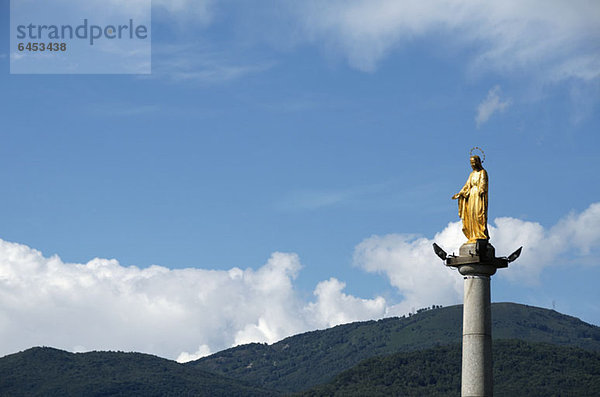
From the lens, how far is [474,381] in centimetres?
2322

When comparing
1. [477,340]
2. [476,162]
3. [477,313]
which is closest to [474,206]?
[476,162]

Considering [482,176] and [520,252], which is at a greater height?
[482,176]

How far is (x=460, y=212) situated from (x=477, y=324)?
275 cm

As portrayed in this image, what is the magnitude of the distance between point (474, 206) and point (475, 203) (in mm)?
78

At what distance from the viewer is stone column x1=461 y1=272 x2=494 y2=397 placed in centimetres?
2323

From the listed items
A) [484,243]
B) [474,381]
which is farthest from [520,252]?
[474,381]

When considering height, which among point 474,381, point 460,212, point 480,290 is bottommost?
point 474,381

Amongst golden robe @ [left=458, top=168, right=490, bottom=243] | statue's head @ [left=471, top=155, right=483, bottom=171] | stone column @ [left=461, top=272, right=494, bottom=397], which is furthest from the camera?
statue's head @ [left=471, top=155, right=483, bottom=171]

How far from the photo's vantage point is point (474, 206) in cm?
2419

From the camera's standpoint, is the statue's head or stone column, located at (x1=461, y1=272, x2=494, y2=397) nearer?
stone column, located at (x1=461, y1=272, x2=494, y2=397)

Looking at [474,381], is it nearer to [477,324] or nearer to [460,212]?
[477,324]

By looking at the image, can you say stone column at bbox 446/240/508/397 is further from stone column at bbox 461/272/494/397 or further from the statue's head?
the statue's head

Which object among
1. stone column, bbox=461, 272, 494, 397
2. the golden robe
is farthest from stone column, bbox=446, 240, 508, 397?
the golden robe

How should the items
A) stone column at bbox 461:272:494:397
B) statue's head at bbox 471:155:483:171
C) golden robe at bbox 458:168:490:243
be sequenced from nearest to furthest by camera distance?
1. stone column at bbox 461:272:494:397
2. golden robe at bbox 458:168:490:243
3. statue's head at bbox 471:155:483:171
